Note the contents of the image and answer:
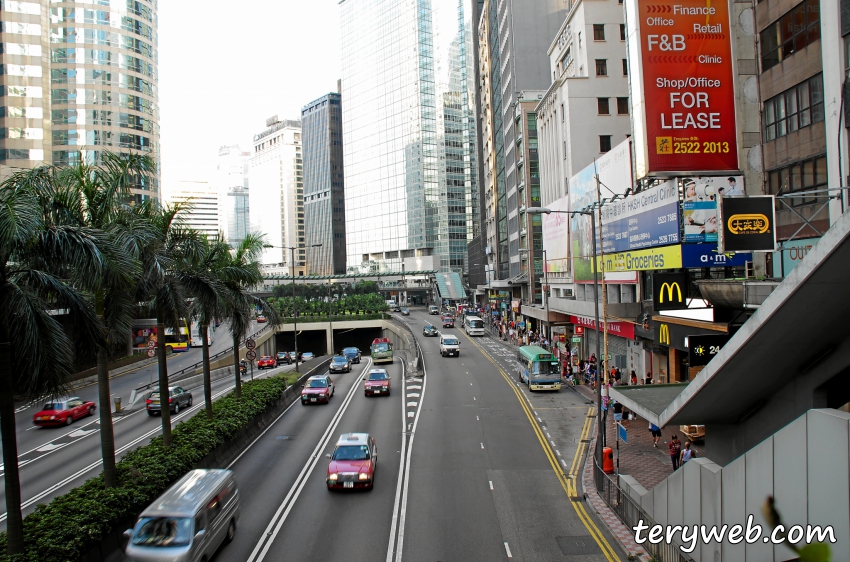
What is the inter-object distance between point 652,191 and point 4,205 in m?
23.7

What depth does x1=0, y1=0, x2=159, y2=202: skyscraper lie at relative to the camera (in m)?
59.9

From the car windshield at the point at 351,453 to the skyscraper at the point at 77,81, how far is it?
48.3 metres

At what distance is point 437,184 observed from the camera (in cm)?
14525

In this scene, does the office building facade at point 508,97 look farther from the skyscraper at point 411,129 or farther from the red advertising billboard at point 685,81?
the red advertising billboard at point 685,81

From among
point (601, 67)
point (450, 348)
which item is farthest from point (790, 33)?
point (450, 348)

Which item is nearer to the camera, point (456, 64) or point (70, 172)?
point (70, 172)

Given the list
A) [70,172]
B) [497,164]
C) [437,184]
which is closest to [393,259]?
[437,184]

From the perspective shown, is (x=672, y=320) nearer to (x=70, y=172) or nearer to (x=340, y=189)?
(x=70, y=172)

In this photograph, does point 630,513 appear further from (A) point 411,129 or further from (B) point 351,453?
(A) point 411,129

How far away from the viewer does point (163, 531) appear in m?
12.6

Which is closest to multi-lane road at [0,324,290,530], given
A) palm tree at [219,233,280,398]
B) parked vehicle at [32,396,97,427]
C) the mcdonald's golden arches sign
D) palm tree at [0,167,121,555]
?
parked vehicle at [32,396,97,427]

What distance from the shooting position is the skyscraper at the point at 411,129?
14288cm

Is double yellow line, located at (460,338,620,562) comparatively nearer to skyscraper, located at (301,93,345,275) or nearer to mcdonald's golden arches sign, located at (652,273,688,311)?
mcdonald's golden arches sign, located at (652,273,688,311)

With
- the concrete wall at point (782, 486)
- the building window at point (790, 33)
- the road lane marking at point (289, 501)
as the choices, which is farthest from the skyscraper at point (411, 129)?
the concrete wall at point (782, 486)
